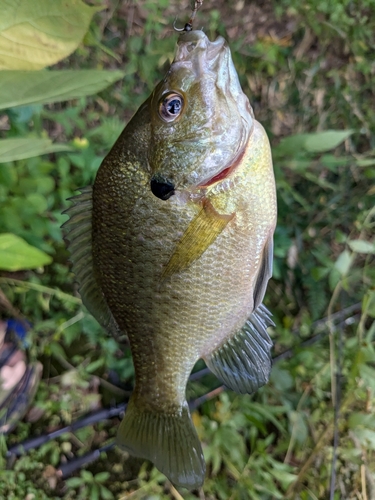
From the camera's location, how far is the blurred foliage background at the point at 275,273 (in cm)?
174

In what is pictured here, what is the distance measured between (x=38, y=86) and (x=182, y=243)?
47 centimetres

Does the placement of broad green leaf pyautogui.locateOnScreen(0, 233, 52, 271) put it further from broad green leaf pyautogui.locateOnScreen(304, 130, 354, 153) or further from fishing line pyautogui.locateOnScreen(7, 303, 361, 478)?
broad green leaf pyautogui.locateOnScreen(304, 130, 354, 153)

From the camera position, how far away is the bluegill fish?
854 mm

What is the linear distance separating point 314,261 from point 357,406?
73 cm

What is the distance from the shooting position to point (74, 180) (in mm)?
1801

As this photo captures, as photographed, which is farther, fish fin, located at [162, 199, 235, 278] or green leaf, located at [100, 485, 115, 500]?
green leaf, located at [100, 485, 115, 500]

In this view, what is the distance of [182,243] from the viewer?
878 mm

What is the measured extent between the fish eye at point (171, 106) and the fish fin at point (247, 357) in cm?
52

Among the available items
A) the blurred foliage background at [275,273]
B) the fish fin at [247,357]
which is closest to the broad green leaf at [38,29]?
the fish fin at [247,357]

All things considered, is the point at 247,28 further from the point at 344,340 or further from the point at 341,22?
the point at 344,340

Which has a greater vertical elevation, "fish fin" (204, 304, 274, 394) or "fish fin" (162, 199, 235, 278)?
"fish fin" (162, 199, 235, 278)

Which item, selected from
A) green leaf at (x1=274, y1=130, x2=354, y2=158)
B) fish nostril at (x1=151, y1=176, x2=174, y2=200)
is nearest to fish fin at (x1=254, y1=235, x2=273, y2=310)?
fish nostril at (x1=151, y1=176, x2=174, y2=200)

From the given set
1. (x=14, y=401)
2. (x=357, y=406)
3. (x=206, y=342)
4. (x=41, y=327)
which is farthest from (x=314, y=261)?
(x=14, y=401)

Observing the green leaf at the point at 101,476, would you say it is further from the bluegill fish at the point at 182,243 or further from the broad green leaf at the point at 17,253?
the broad green leaf at the point at 17,253
